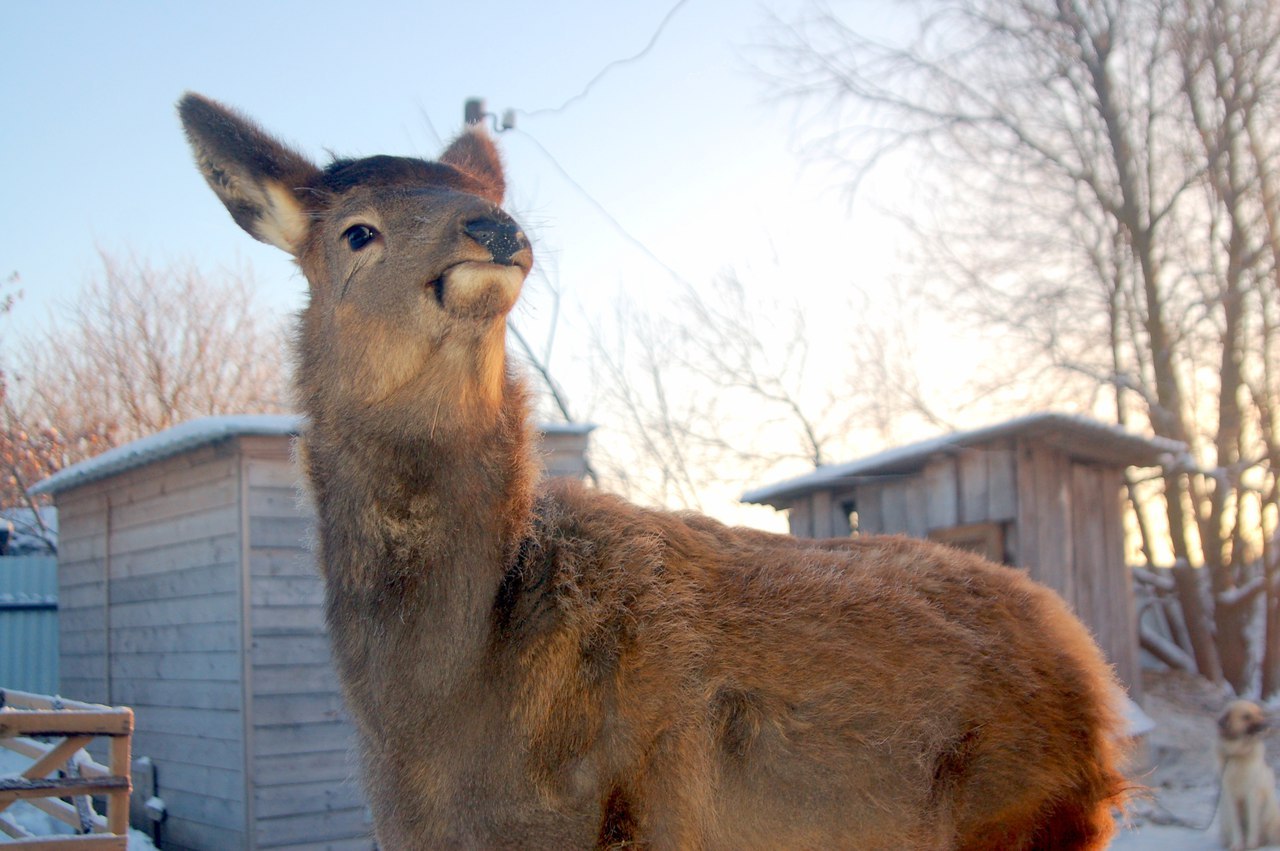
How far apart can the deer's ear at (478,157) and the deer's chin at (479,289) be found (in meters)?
0.89

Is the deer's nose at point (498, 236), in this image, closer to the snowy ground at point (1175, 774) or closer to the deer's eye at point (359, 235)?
the deer's eye at point (359, 235)

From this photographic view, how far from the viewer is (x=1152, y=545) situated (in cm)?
1434

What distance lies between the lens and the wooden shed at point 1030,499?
29.6ft

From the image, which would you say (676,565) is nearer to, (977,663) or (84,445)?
(977,663)

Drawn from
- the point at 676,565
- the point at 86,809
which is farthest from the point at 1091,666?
the point at 86,809

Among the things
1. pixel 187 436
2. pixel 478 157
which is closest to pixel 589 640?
pixel 478 157

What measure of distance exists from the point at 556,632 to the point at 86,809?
661 centimetres

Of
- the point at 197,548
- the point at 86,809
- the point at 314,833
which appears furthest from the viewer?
the point at 197,548

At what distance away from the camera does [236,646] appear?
9.27m

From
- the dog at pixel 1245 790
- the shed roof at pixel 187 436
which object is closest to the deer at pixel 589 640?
the shed roof at pixel 187 436

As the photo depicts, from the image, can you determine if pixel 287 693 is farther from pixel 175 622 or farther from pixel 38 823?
pixel 38 823

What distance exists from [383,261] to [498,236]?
1.29 feet

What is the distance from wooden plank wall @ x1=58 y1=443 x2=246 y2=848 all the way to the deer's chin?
291 inches

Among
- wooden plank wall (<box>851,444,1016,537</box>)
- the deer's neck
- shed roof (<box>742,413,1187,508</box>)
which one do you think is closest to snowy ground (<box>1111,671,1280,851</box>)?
wooden plank wall (<box>851,444,1016,537</box>)
